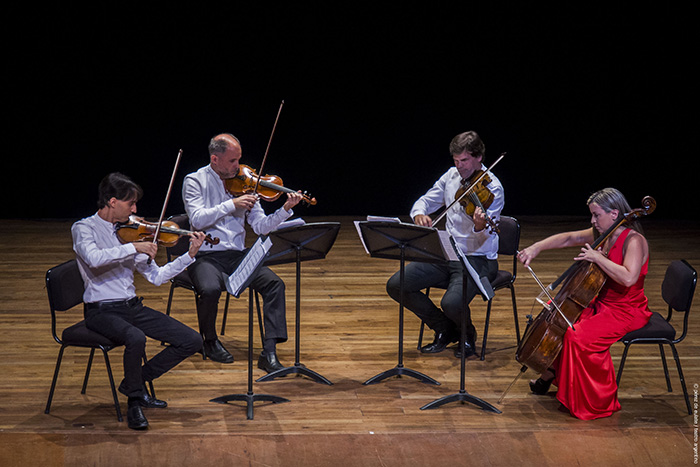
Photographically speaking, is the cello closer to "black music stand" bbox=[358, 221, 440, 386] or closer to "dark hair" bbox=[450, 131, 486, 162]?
"black music stand" bbox=[358, 221, 440, 386]

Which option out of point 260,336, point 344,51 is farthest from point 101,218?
point 344,51

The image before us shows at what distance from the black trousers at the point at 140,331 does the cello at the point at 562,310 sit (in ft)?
5.03

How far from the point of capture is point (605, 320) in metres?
3.64

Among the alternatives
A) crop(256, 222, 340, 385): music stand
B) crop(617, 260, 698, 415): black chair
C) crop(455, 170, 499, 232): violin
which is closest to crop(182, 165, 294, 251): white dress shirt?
crop(256, 222, 340, 385): music stand

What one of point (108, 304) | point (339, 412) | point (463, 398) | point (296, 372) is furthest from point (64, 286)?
point (463, 398)

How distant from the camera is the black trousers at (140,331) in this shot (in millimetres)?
3459

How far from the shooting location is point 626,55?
27.5ft

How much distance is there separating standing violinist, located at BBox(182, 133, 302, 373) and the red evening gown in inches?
57.8

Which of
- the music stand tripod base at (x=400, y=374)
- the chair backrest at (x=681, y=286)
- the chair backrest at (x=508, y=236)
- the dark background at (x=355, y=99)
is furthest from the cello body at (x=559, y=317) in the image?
the dark background at (x=355, y=99)

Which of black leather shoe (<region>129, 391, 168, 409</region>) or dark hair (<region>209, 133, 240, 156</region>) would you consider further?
dark hair (<region>209, 133, 240, 156</region>)

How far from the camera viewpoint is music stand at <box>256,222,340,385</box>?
374cm

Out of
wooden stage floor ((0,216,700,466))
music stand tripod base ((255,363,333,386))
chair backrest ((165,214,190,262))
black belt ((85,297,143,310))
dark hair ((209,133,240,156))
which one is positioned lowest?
wooden stage floor ((0,216,700,466))

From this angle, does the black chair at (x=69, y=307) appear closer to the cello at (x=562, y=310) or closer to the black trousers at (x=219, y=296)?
the black trousers at (x=219, y=296)

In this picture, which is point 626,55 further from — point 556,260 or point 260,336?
point 260,336
